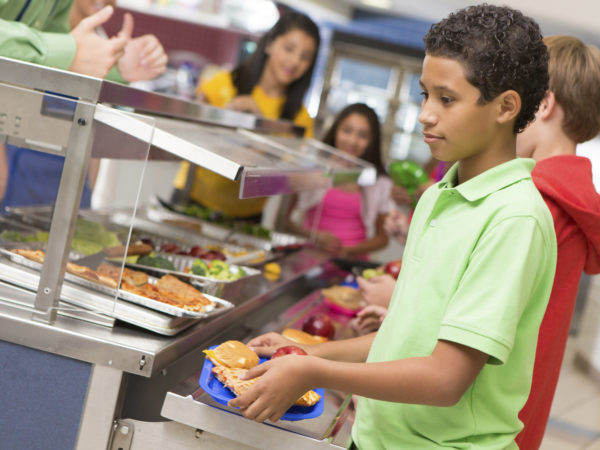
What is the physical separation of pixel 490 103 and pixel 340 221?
10.3ft

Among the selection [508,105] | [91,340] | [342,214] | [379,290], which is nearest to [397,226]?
[342,214]

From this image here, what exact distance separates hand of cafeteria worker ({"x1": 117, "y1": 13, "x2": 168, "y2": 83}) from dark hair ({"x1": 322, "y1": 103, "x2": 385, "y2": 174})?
212 cm

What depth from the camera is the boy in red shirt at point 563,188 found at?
1.77 metres

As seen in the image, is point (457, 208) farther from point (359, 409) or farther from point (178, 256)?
point (178, 256)

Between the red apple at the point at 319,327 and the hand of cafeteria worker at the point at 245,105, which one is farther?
the hand of cafeteria worker at the point at 245,105

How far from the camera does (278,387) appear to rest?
125cm

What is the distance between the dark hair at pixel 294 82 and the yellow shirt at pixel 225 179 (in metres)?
0.04

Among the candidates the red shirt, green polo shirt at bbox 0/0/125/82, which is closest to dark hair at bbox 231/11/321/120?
green polo shirt at bbox 0/0/125/82

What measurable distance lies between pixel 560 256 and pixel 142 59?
1.58 metres

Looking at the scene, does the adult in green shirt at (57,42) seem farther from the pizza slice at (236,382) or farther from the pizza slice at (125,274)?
the pizza slice at (236,382)

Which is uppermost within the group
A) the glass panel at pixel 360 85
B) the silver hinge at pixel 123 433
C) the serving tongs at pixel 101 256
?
the glass panel at pixel 360 85

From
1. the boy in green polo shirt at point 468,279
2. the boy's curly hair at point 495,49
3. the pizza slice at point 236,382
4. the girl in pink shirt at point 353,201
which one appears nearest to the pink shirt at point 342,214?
the girl in pink shirt at point 353,201

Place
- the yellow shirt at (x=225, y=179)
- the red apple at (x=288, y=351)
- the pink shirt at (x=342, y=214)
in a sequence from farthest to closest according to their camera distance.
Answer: the pink shirt at (x=342, y=214) < the yellow shirt at (x=225, y=179) < the red apple at (x=288, y=351)

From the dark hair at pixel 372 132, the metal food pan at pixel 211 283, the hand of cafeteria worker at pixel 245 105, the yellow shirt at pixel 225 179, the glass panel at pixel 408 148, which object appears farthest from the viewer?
the glass panel at pixel 408 148
